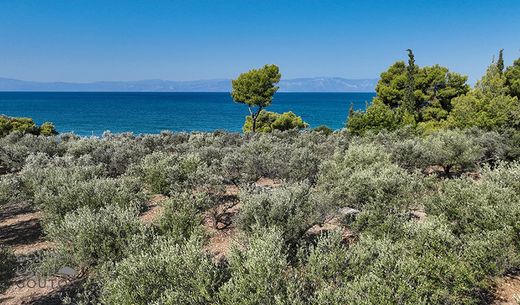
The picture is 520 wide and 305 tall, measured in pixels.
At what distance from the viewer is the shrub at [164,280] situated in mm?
8477

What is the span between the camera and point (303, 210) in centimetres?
1373

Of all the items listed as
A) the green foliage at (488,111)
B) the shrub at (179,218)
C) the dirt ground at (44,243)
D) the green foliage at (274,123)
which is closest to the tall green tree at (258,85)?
the green foliage at (274,123)

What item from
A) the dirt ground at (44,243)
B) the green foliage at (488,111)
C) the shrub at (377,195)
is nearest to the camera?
the dirt ground at (44,243)

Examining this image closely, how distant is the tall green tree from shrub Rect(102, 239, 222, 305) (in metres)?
40.6

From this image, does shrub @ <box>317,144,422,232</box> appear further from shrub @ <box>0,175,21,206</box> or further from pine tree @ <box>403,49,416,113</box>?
pine tree @ <box>403,49,416,113</box>

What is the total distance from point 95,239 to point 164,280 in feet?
10.9

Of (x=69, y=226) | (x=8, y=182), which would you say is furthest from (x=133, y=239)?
(x=8, y=182)

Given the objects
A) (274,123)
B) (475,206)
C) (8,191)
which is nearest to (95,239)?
(8,191)

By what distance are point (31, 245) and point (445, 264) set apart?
56.6 ft

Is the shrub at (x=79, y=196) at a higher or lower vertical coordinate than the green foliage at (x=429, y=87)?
lower

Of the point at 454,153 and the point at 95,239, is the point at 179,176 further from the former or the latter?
the point at 454,153

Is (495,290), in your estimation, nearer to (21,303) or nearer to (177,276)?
(177,276)

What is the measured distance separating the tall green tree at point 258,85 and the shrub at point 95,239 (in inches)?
1517

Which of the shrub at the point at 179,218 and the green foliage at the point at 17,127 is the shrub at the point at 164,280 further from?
the green foliage at the point at 17,127
